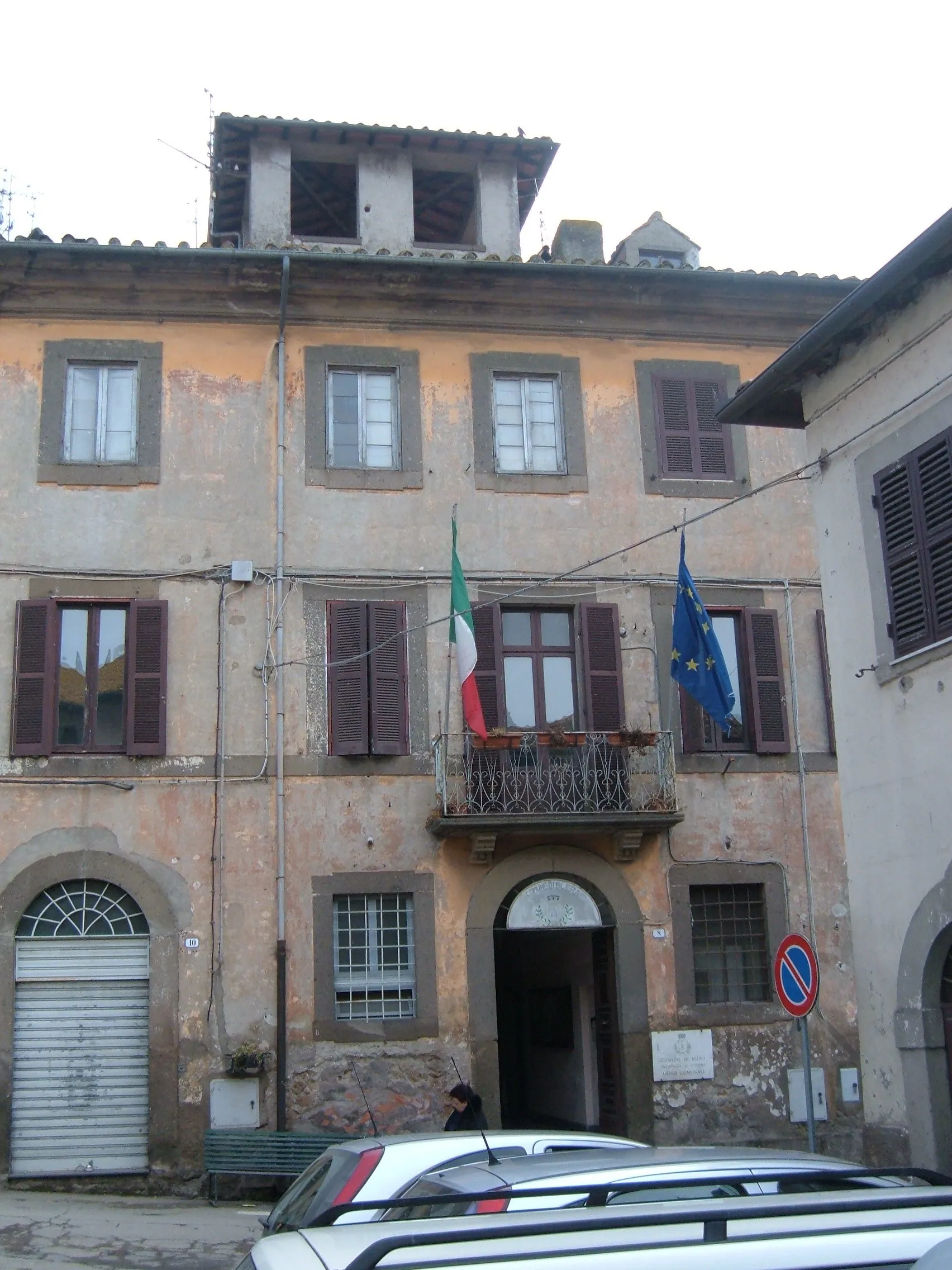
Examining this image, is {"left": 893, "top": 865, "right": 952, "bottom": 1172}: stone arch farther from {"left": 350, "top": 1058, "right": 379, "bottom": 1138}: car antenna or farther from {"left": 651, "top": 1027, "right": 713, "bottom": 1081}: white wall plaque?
{"left": 350, "top": 1058, "right": 379, "bottom": 1138}: car antenna

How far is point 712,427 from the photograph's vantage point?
60.0ft

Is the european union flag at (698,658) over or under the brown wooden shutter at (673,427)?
under

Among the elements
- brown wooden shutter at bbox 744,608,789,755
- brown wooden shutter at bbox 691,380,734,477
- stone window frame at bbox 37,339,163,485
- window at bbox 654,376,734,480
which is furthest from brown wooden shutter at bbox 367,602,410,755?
brown wooden shutter at bbox 691,380,734,477

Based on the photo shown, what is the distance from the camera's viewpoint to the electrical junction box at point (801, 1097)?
53.8ft

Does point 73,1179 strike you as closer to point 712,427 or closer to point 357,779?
point 357,779

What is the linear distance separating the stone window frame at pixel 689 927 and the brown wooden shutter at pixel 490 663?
279cm

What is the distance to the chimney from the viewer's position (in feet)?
66.0

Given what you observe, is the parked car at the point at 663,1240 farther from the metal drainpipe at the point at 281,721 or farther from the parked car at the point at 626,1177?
the metal drainpipe at the point at 281,721

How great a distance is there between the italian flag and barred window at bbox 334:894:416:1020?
8.03 feet

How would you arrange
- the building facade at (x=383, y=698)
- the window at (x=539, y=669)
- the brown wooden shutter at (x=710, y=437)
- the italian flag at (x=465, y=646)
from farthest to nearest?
the brown wooden shutter at (x=710, y=437)
the window at (x=539, y=669)
the building facade at (x=383, y=698)
the italian flag at (x=465, y=646)

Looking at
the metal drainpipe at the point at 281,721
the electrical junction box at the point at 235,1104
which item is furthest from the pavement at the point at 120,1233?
the metal drainpipe at the point at 281,721

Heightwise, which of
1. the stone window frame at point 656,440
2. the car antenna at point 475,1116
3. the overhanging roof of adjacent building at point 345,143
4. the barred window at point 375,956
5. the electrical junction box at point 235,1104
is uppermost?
the overhanging roof of adjacent building at point 345,143

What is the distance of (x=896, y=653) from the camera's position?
437 inches

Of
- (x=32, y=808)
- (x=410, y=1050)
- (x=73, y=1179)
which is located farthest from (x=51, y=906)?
(x=410, y=1050)
